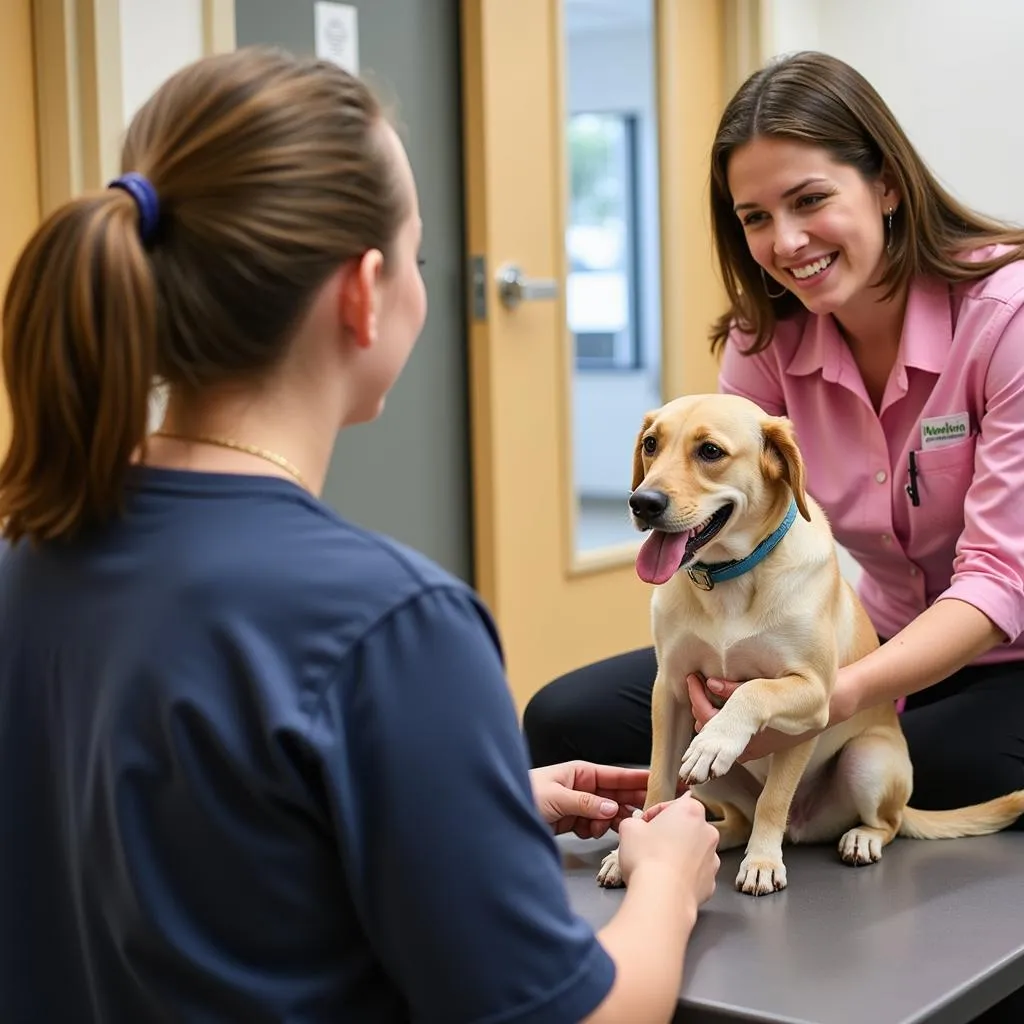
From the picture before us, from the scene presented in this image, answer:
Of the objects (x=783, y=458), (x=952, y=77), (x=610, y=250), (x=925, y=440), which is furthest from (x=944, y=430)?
(x=610, y=250)

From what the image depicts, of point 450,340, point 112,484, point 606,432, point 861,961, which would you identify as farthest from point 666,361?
point 112,484

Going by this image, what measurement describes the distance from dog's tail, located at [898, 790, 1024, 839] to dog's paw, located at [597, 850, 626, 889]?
35 centimetres

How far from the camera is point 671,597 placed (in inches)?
56.7

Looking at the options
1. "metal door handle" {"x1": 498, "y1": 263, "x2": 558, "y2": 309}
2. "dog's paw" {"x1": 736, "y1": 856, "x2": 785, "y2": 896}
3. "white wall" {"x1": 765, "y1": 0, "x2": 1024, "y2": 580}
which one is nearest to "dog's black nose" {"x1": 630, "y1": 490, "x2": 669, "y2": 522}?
"dog's paw" {"x1": 736, "y1": 856, "x2": 785, "y2": 896}

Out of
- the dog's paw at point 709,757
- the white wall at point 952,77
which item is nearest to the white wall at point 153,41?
the dog's paw at point 709,757

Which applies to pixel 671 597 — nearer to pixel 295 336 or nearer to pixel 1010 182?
pixel 295 336

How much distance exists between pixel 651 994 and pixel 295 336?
44cm

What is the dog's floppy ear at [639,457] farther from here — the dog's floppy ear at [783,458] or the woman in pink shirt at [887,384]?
the woman in pink shirt at [887,384]

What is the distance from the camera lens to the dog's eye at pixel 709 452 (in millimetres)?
1418

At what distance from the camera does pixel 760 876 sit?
4.22 feet

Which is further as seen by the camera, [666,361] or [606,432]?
[606,432]

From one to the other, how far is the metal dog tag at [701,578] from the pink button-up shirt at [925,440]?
13.0 inches

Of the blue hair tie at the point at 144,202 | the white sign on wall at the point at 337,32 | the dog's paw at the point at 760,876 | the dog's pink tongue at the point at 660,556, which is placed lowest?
the dog's paw at the point at 760,876

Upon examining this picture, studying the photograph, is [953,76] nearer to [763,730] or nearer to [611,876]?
[763,730]
